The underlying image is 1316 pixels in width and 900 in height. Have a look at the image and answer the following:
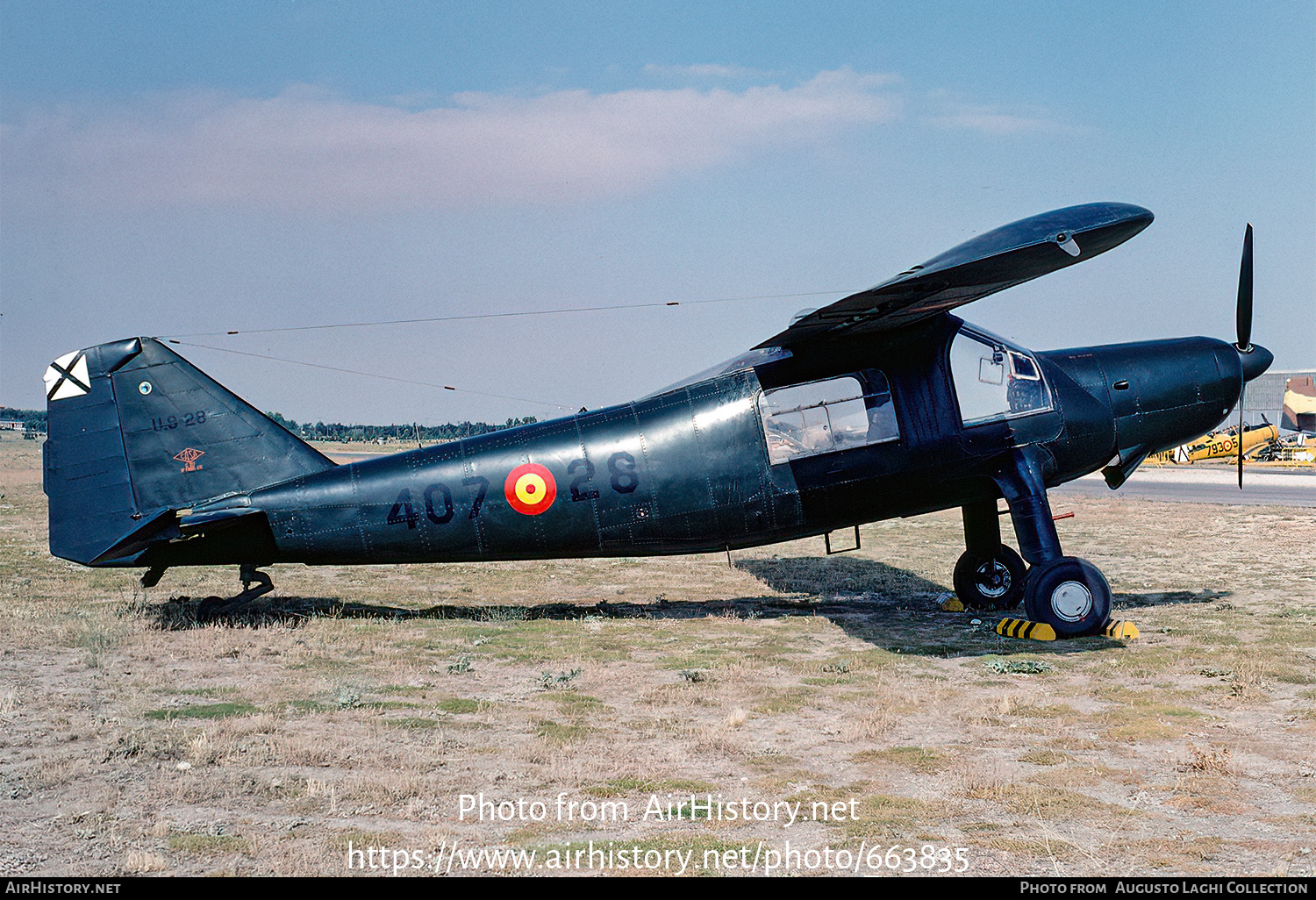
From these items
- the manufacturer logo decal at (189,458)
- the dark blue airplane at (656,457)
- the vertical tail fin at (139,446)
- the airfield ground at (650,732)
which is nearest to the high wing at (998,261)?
the dark blue airplane at (656,457)

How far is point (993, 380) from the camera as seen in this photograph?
12383 millimetres

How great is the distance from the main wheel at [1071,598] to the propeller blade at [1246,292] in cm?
415

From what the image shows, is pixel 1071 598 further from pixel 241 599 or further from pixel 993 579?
pixel 241 599

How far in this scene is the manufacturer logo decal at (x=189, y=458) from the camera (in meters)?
12.5

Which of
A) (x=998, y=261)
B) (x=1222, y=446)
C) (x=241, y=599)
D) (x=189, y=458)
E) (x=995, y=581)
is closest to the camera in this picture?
(x=998, y=261)

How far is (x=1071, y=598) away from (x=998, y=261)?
420 centimetres

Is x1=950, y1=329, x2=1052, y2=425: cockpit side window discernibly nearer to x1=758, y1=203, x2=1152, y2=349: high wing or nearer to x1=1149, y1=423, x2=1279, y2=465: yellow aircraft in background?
x1=758, y1=203, x2=1152, y2=349: high wing

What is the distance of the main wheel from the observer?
11359 millimetres

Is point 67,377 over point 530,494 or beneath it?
over

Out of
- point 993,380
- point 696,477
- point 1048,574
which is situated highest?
point 993,380

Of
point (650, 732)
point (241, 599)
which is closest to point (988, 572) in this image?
point (650, 732)

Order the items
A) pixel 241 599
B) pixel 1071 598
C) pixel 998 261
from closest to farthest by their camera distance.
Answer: pixel 998 261 → pixel 1071 598 → pixel 241 599
